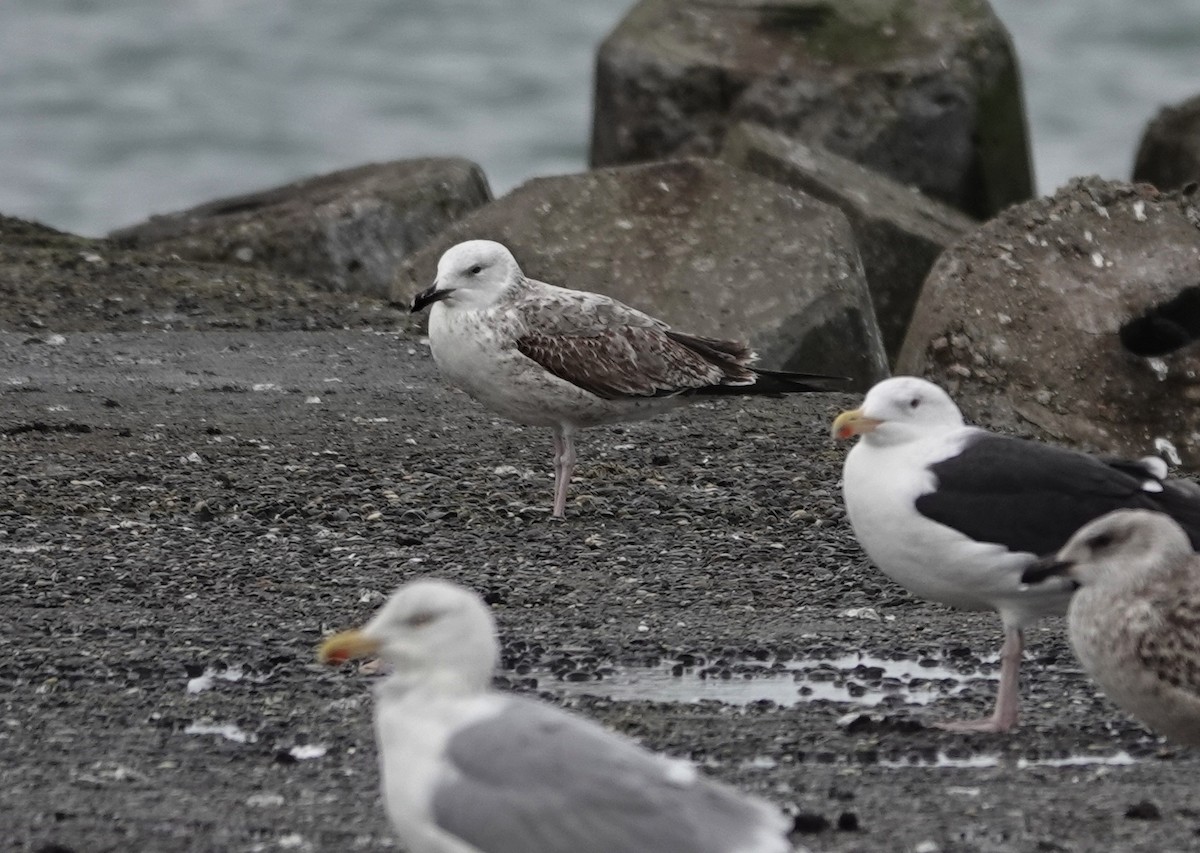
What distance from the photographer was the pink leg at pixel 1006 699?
5.43 m

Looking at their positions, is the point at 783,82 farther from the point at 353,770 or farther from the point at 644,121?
the point at 353,770

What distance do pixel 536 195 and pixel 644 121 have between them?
159 inches

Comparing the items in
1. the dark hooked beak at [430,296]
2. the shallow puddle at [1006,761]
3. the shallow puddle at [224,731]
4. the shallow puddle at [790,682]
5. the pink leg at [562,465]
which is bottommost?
the shallow puddle at [224,731]

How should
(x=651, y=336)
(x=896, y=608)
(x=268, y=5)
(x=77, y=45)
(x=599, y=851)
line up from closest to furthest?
1. (x=599, y=851)
2. (x=896, y=608)
3. (x=651, y=336)
4. (x=77, y=45)
5. (x=268, y=5)

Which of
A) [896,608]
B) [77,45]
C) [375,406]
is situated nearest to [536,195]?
[375,406]

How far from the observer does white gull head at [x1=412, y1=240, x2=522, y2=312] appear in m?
8.29

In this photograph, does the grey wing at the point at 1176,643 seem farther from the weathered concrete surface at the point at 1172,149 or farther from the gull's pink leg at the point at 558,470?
the weathered concrete surface at the point at 1172,149

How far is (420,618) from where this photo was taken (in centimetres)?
409

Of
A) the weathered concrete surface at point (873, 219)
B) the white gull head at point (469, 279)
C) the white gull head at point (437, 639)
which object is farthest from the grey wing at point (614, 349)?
the white gull head at point (437, 639)

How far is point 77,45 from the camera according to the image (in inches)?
1252

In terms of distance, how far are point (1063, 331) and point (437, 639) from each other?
20.7 feet

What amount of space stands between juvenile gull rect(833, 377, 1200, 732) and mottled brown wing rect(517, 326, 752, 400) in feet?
8.37

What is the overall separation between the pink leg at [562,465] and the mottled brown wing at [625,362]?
227 millimetres

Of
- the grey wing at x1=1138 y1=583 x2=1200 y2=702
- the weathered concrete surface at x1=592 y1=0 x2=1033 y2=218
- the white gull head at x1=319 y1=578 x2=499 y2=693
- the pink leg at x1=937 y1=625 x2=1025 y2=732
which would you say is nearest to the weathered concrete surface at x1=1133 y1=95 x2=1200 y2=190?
the weathered concrete surface at x1=592 y1=0 x2=1033 y2=218
